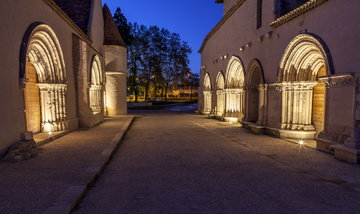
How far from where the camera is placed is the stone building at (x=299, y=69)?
5820mm

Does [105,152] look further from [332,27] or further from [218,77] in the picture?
[218,77]

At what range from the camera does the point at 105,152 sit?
5.95m

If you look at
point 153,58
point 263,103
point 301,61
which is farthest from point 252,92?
point 153,58

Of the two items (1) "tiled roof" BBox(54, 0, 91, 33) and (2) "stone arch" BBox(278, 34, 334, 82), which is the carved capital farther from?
(1) "tiled roof" BBox(54, 0, 91, 33)

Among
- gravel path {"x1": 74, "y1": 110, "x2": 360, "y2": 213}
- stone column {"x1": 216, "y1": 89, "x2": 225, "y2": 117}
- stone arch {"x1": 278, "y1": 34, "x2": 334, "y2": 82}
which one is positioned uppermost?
stone arch {"x1": 278, "y1": 34, "x2": 334, "y2": 82}

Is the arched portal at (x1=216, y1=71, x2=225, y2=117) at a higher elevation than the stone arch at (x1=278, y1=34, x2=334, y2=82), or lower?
lower

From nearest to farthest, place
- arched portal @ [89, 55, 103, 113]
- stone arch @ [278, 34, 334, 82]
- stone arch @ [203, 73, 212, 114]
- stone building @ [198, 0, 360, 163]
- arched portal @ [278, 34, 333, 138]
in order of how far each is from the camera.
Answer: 1. stone building @ [198, 0, 360, 163]
2. stone arch @ [278, 34, 334, 82]
3. arched portal @ [278, 34, 333, 138]
4. arched portal @ [89, 55, 103, 113]
5. stone arch @ [203, 73, 212, 114]

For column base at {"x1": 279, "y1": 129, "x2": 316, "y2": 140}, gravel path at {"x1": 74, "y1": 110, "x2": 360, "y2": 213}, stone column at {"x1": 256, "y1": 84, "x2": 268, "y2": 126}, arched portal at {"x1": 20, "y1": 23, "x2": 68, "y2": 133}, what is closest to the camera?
gravel path at {"x1": 74, "y1": 110, "x2": 360, "y2": 213}

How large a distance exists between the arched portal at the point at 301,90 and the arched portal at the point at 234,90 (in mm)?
5292

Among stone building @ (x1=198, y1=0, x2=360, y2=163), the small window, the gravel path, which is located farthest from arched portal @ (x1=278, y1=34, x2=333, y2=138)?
the small window

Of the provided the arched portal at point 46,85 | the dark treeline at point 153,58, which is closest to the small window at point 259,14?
the arched portal at point 46,85

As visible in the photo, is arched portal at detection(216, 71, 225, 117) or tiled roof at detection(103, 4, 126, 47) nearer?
arched portal at detection(216, 71, 225, 117)

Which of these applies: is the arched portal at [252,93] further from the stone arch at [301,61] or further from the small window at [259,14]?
the stone arch at [301,61]

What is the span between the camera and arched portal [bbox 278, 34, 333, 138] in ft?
26.9
